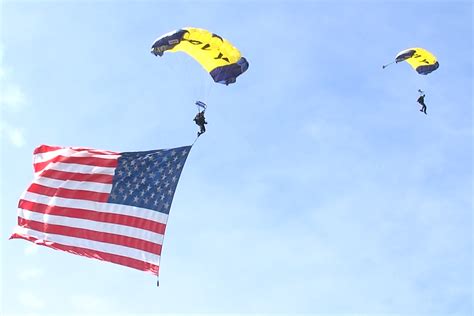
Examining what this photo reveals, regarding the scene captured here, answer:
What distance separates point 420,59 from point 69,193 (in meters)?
20.0

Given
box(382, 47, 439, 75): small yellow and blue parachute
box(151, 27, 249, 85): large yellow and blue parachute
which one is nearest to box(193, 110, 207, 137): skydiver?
box(151, 27, 249, 85): large yellow and blue parachute

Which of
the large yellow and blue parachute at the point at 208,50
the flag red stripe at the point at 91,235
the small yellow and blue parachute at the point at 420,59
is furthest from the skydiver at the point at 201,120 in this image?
the small yellow and blue parachute at the point at 420,59

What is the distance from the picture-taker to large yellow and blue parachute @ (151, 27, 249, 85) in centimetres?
2180

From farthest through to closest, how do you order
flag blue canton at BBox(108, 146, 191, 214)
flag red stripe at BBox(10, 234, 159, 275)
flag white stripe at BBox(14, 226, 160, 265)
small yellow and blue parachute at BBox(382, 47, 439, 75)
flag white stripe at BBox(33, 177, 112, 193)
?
1. small yellow and blue parachute at BBox(382, 47, 439, 75)
2. flag white stripe at BBox(33, 177, 112, 193)
3. flag blue canton at BBox(108, 146, 191, 214)
4. flag white stripe at BBox(14, 226, 160, 265)
5. flag red stripe at BBox(10, 234, 159, 275)

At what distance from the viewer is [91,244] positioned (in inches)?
814

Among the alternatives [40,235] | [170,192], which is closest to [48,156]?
[40,235]

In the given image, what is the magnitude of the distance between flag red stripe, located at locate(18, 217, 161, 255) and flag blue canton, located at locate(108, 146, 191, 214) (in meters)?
1.15

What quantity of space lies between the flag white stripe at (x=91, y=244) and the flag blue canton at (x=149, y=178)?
1.46 m

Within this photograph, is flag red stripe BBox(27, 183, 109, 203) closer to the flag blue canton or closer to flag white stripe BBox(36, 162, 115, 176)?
the flag blue canton

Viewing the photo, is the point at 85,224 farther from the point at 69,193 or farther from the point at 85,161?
the point at 85,161

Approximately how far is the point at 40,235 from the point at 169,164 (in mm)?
4472

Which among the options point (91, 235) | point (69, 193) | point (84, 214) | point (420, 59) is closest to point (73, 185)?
point (69, 193)

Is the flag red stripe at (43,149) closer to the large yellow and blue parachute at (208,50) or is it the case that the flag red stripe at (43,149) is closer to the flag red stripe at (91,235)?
the flag red stripe at (91,235)

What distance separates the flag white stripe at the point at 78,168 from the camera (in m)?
21.8
